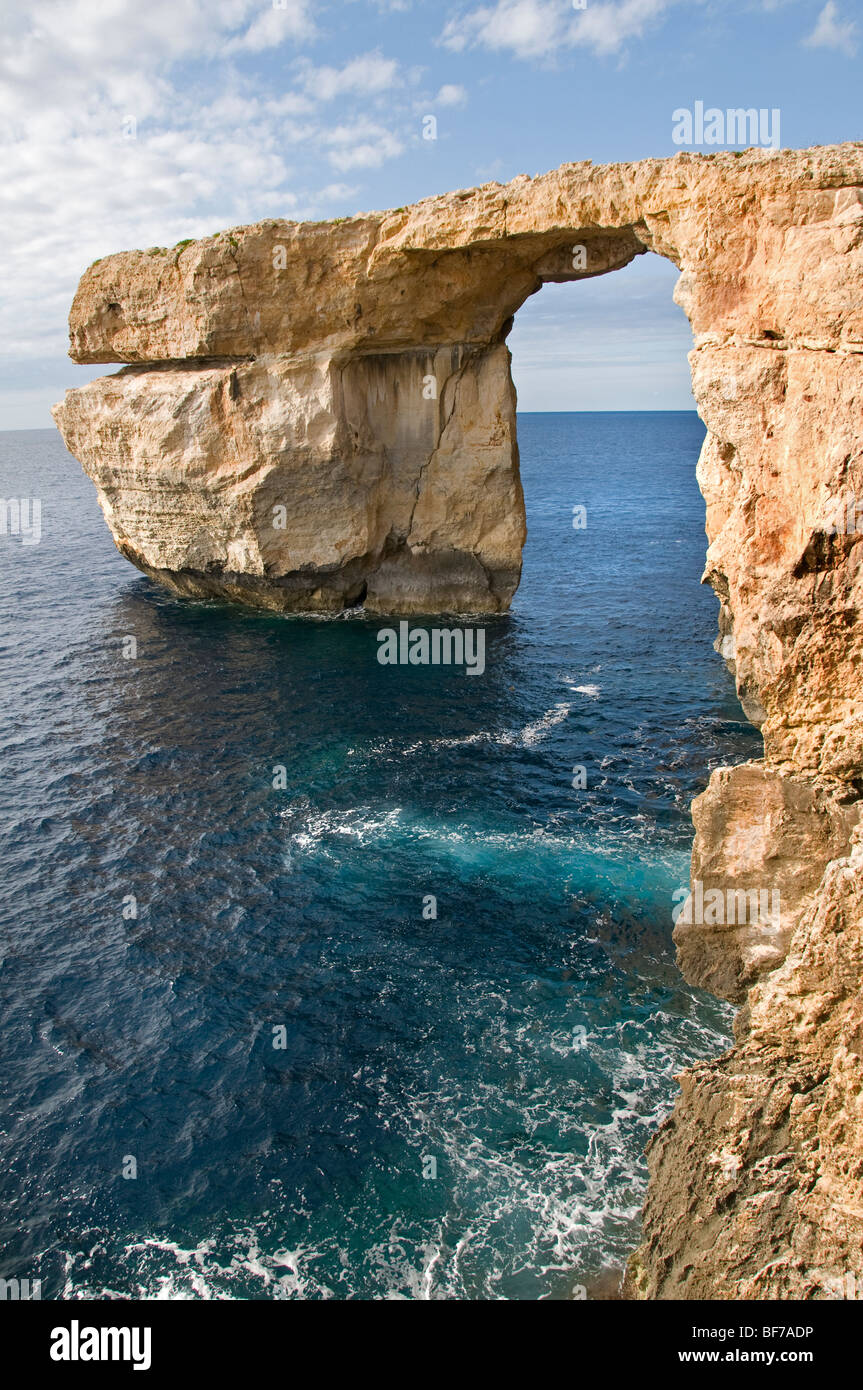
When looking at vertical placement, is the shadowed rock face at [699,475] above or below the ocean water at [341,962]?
above

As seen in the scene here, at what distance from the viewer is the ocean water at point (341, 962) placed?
13.6 metres

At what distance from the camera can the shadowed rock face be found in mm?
11492

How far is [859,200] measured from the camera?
15023 millimetres

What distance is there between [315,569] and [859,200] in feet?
90.1

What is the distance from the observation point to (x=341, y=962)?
757 inches

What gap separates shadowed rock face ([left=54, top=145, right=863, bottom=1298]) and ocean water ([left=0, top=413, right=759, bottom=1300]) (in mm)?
2305

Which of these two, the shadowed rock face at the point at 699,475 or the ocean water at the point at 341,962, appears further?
the ocean water at the point at 341,962

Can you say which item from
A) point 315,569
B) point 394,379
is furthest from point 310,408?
point 315,569

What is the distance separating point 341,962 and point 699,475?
42.1 feet

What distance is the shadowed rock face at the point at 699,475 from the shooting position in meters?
11.5

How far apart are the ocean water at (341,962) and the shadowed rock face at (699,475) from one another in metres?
2.30

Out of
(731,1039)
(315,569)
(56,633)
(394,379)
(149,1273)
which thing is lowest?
(149,1273)
